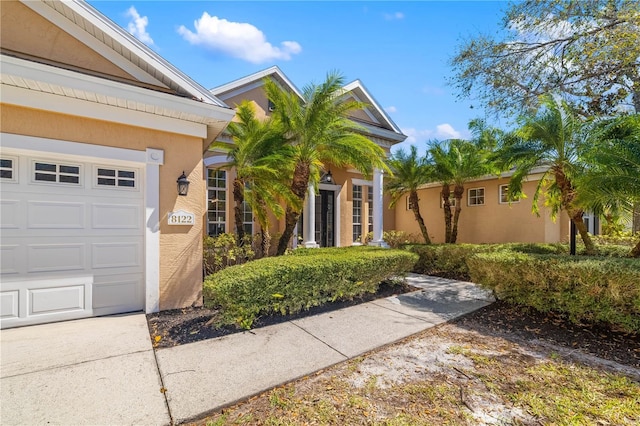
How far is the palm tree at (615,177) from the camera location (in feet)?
17.1

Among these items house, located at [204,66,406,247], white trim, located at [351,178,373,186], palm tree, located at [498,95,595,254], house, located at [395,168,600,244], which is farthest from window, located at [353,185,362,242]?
palm tree, located at [498,95,595,254]

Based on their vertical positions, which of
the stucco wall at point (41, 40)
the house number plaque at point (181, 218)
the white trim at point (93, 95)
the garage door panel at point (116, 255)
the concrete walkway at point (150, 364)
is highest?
the stucco wall at point (41, 40)

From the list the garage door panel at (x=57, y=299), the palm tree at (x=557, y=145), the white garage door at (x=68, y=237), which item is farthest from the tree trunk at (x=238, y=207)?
the palm tree at (x=557, y=145)

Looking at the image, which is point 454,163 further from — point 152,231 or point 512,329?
point 152,231

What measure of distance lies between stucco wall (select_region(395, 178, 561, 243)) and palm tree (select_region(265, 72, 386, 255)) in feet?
26.2

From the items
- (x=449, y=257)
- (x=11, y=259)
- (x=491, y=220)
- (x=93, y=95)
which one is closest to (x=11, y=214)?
(x=11, y=259)

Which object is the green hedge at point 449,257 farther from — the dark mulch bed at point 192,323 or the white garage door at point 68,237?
the white garage door at point 68,237

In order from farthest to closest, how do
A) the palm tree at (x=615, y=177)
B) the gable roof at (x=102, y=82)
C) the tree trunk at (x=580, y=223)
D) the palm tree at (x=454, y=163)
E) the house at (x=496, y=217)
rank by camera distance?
the house at (x=496, y=217), the palm tree at (x=454, y=163), the tree trunk at (x=580, y=223), the palm tree at (x=615, y=177), the gable roof at (x=102, y=82)

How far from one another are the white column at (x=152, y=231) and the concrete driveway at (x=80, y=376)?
683 millimetres

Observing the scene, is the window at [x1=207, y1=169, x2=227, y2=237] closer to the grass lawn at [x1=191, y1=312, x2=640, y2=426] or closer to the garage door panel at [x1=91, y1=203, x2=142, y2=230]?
the garage door panel at [x1=91, y1=203, x2=142, y2=230]

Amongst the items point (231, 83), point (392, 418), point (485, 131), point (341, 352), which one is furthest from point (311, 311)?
point (485, 131)

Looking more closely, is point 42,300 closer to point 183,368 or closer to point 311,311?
point 183,368

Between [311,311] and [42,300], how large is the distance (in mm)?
4438

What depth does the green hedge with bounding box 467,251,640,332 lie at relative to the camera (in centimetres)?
449
